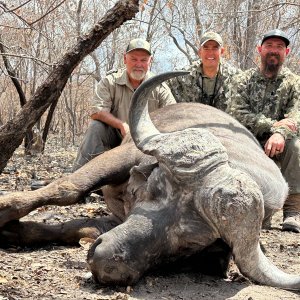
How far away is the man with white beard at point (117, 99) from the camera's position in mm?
5887

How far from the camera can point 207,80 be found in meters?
6.61

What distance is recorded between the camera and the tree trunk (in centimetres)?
484

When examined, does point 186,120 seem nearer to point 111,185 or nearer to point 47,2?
point 111,185

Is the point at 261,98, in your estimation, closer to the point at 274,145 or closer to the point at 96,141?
the point at 274,145

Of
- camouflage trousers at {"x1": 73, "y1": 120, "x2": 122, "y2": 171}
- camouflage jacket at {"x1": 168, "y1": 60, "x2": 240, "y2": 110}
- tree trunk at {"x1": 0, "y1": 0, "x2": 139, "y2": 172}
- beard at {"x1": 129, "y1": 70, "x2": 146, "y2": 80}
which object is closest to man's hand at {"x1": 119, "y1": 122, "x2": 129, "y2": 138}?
camouflage trousers at {"x1": 73, "y1": 120, "x2": 122, "y2": 171}

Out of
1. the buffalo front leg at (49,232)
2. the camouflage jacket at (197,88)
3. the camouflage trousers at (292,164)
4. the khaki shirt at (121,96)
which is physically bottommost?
the buffalo front leg at (49,232)

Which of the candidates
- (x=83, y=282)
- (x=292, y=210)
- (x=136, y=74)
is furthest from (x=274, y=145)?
(x=83, y=282)

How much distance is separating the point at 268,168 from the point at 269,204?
0.48 m

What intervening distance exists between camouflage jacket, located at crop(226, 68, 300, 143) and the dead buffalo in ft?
6.23

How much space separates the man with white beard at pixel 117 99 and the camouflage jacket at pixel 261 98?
74cm

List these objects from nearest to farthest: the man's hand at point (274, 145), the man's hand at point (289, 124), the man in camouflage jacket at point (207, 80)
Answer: the man's hand at point (274, 145) → the man's hand at point (289, 124) → the man in camouflage jacket at point (207, 80)

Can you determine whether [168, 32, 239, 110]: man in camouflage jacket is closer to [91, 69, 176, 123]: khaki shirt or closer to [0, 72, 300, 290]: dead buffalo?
[91, 69, 176, 123]: khaki shirt

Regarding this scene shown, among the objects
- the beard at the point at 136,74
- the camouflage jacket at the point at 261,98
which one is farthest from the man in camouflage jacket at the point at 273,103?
the beard at the point at 136,74

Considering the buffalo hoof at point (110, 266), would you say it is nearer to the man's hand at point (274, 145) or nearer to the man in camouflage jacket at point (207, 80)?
the man's hand at point (274, 145)
